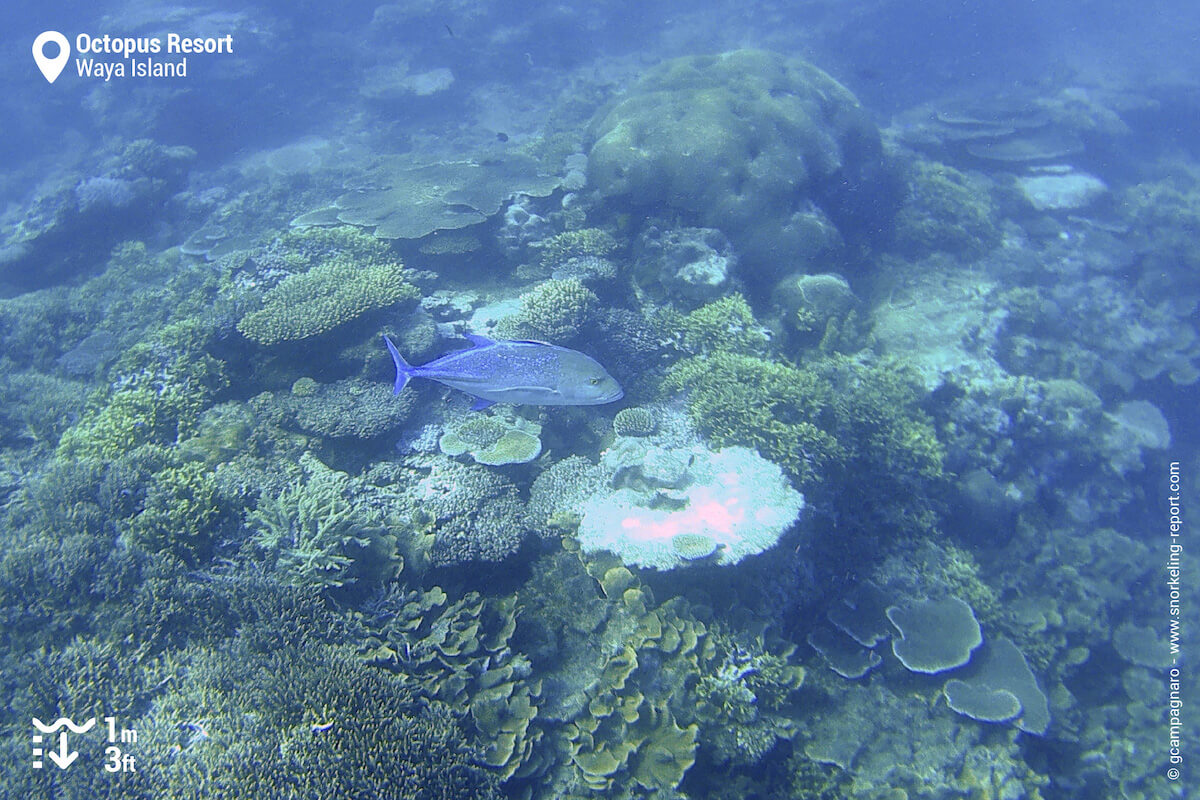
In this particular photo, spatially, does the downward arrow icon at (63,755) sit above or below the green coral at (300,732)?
below

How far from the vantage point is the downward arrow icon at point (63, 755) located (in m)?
2.91

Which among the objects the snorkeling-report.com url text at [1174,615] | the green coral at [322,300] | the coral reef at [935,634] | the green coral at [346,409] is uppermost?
the green coral at [322,300]

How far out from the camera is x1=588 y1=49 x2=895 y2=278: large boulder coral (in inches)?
344

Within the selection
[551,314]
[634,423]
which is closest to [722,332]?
[634,423]

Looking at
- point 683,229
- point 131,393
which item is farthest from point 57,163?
point 683,229

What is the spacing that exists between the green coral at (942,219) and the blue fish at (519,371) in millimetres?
9430

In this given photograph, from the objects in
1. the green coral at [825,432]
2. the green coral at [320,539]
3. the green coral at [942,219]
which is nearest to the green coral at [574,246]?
the green coral at [825,432]

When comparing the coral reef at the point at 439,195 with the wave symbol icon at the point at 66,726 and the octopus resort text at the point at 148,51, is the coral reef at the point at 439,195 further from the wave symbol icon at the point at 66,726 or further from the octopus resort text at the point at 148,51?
the octopus resort text at the point at 148,51

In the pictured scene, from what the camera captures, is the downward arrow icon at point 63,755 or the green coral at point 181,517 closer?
the downward arrow icon at point 63,755

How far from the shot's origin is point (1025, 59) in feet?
93.0

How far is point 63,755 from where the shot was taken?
2.95 meters

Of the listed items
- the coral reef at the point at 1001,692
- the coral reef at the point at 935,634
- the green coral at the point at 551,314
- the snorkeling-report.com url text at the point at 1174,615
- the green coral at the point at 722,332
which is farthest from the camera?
the green coral at the point at 722,332

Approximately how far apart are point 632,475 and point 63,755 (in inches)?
165

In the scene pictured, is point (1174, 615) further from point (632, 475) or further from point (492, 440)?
point (492, 440)
